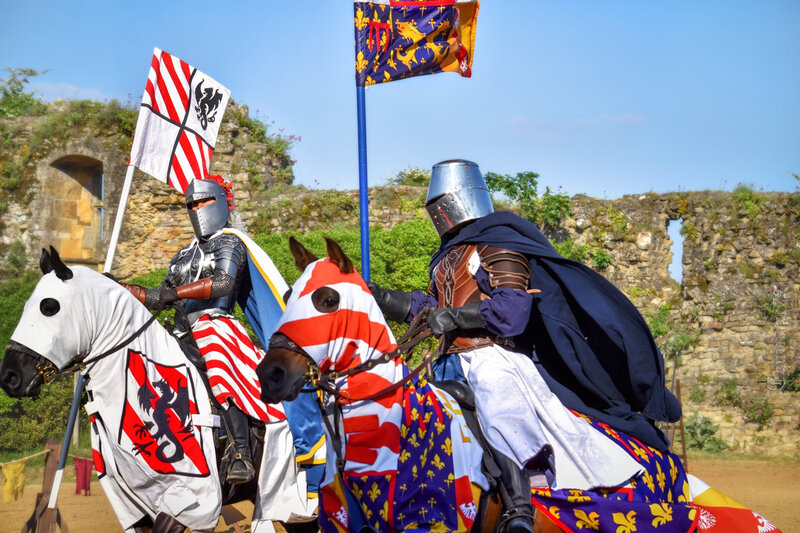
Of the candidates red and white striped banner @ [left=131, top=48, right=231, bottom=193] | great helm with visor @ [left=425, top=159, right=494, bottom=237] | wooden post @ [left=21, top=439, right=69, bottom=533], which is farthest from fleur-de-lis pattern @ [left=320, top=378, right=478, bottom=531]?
red and white striped banner @ [left=131, top=48, right=231, bottom=193]

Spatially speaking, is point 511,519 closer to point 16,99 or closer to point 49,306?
point 49,306

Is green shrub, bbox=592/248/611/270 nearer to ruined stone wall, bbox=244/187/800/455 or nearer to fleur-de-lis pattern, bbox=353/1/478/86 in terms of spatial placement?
ruined stone wall, bbox=244/187/800/455

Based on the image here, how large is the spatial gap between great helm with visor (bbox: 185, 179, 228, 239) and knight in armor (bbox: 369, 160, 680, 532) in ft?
5.38

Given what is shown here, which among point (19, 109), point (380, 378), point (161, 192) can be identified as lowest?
point (380, 378)

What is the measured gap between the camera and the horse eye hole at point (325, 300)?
305cm

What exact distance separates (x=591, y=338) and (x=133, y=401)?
243 cm

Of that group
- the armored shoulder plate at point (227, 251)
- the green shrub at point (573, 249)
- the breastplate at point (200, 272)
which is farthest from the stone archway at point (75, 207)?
the armored shoulder plate at point (227, 251)

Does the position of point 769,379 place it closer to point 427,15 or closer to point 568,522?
point 427,15

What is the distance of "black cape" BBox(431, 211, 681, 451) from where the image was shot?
12.9 ft

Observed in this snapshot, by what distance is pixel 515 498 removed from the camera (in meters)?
3.49

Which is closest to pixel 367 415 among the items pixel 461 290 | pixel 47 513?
pixel 461 290

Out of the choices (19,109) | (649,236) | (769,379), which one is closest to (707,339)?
(769,379)

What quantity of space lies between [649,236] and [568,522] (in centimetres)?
1000

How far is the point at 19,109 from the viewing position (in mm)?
15844
